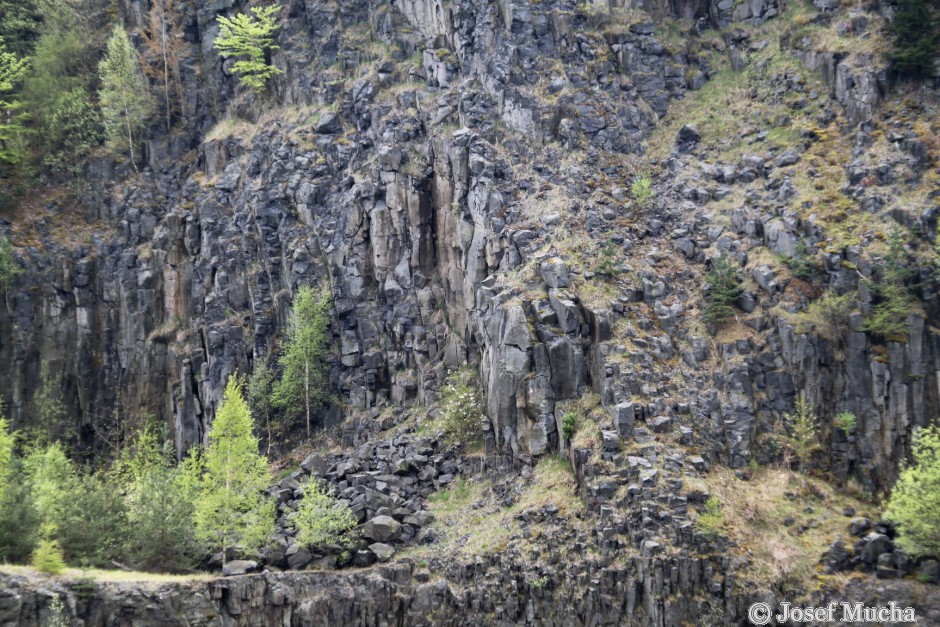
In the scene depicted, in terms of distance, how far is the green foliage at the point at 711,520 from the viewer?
3634 cm

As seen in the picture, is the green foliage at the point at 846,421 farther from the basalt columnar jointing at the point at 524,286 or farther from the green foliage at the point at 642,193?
the green foliage at the point at 642,193

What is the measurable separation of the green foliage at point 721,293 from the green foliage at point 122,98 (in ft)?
165

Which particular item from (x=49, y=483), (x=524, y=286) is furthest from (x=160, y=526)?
(x=524, y=286)

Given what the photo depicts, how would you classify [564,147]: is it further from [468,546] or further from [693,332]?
[468,546]

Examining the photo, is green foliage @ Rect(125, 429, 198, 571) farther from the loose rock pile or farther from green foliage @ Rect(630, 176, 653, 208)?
green foliage @ Rect(630, 176, 653, 208)

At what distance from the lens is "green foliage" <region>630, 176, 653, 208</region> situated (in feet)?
171

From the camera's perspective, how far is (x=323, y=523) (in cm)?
3953

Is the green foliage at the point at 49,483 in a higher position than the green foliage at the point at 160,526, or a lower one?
higher

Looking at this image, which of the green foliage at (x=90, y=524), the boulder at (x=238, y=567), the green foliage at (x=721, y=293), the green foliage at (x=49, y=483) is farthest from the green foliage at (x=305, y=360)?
the green foliage at (x=721, y=293)

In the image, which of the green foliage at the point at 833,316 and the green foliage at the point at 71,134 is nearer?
the green foliage at the point at 833,316

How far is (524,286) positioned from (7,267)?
139ft

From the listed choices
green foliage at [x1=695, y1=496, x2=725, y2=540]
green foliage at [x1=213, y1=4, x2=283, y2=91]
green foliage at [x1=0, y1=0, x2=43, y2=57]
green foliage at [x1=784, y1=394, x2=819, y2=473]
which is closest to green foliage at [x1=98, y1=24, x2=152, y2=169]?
green foliage at [x1=213, y1=4, x2=283, y2=91]

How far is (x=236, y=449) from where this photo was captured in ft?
139

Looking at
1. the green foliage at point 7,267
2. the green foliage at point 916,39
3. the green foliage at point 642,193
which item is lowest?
the green foliage at point 7,267
